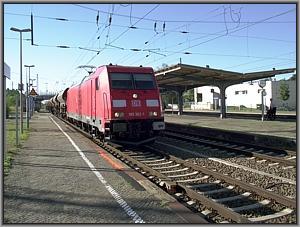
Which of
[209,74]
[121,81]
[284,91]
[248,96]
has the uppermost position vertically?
[284,91]

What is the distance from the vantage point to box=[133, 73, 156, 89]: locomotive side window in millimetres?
15320

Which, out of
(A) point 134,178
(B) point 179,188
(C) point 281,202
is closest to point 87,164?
(A) point 134,178

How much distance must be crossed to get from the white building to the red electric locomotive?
175 feet

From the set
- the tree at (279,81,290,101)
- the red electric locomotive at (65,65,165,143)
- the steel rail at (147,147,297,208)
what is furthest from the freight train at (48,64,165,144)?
the tree at (279,81,290,101)

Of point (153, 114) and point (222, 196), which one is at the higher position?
point (153, 114)

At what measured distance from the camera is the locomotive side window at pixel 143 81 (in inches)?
603

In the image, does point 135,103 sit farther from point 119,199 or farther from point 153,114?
point 119,199

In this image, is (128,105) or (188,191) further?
(128,105)

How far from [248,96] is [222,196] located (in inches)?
3180

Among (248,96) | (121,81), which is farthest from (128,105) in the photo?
(248,96)

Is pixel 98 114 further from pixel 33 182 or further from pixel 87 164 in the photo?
pixel 33 182

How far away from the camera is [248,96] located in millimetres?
86438

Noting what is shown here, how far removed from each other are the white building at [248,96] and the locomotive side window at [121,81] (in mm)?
53774

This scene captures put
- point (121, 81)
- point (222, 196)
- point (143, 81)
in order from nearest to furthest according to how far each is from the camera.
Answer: point (222, 196) → point (121, 81) → point (143, 81)
